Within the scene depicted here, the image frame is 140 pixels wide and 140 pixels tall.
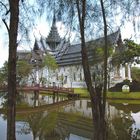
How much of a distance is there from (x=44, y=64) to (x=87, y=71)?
4953 centimetres

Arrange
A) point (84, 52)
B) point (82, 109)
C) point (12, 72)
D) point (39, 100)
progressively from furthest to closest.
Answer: point (39, 100) < point (82, 109) < point (84, 52) < point (12, 72)

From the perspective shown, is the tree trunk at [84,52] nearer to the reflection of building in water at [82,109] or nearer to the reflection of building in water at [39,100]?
the reflection of building in water at [82,109]

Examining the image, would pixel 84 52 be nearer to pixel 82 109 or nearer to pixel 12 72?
pixel 12 72

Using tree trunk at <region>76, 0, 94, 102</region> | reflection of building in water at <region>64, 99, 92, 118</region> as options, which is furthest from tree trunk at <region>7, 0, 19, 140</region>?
reflection of building in water at <region>64, 99, 92, 118</region>

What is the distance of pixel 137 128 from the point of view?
17.6 meters

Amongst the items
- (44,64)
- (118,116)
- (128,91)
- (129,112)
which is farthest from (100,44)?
(44,64)

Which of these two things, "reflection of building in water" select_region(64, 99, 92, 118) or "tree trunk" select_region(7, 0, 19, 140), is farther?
"reflection of building in water" select_region(64, 99, 92, 118)

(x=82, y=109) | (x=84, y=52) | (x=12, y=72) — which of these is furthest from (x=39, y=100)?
(x=12, y=72)

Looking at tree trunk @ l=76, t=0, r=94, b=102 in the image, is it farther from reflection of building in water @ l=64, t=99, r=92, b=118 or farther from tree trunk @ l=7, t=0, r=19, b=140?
reflection of building in water @ l=64, t=99, r=92, b=118

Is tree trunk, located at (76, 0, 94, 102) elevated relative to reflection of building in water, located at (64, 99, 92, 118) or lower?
elevated

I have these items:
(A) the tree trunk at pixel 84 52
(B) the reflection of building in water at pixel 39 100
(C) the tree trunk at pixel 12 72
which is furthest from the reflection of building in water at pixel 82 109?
(C) the tree trunk at pixel 12 72

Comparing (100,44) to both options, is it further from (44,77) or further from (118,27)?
(44,77)

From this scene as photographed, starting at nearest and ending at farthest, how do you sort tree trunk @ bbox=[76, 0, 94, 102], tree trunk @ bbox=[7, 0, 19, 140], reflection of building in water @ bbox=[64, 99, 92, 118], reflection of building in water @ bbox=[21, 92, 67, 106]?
tree trunk @ bbox=[7, 0, 19, 140], tree trunk @ bbox=[76, 0, 94, 102], reflection of building in water @ bbox=[64, 99, 92, 118], reflection of building in water @ bbox=[21, 92, 67, 106]

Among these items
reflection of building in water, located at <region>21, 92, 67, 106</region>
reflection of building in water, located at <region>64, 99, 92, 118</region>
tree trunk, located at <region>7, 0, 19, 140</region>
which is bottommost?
reflection of building in water, located at <region>64, 99, 92, 118</region>
